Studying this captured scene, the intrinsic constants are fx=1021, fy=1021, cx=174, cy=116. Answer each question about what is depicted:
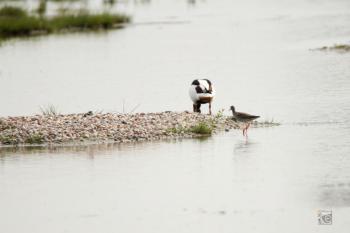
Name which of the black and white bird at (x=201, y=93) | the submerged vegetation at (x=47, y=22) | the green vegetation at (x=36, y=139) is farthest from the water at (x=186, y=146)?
the submerged vegetation at (x=47, y=22)

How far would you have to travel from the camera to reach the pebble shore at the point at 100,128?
60.7ft

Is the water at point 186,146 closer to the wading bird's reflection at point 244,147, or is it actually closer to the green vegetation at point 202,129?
the wading bird's reflection at point 244,147

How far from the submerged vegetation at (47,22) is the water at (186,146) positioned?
183 centimetres

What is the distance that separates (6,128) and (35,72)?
14.2 metres

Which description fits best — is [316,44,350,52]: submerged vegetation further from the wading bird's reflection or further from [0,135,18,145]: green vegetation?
[0,135,18,145]: green vegetation

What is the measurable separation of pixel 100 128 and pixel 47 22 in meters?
27.6

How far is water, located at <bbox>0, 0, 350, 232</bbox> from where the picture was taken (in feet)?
44.0

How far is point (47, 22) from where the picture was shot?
1800 inches

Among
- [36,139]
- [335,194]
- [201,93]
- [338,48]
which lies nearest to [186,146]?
[36,139]

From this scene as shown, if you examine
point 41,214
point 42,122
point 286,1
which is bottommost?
point 41,214

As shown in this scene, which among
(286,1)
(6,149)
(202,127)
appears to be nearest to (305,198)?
(202,127)

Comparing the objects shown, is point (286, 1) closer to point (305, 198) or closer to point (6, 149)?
point (6, 149)

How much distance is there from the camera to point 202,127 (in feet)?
61.2

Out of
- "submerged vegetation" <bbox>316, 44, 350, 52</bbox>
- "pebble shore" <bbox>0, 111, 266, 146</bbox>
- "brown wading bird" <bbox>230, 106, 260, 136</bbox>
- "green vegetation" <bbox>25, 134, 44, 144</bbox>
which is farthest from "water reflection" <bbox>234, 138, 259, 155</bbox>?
"submerged vegetation" <bbox>316, 44, 350, 52</bbox>
